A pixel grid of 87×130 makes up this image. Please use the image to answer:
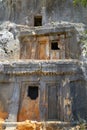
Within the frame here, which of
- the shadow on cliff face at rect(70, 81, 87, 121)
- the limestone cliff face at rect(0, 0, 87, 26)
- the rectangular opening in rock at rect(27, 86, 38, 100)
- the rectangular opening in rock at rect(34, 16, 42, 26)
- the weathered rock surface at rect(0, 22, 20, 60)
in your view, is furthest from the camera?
the rectangular opening in rock at rect(34, 16, 42, 26)

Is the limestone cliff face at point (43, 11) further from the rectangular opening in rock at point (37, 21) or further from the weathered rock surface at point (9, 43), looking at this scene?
the weathered rock surface at point (9, 43)

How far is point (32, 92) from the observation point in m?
16.1

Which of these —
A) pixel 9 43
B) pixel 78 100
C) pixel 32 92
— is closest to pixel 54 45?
pixel 9 43

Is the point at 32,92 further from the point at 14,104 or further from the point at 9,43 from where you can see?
the point at 9,43

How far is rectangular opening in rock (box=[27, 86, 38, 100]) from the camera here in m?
15.9

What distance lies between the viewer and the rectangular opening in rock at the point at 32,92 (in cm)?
1593

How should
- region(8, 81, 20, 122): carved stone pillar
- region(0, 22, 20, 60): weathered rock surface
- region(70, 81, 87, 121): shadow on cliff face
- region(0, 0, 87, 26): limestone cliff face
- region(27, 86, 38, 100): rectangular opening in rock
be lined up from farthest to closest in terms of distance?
region(0, 0, 87, 26): limestone cliff face
region(0, 22, 20, 60): weathered rock surface
region(27, 86, 38, 100): rectangular opening in rock
region(8, 81, 20, 122): carved stone pillar
region(70, 81, 87, 121): shadow on cliff face

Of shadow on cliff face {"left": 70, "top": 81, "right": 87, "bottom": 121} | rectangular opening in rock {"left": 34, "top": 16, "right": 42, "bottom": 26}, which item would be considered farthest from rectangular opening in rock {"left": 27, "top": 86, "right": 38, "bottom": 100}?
rectangular opening in rock {"left": 34, "top": 16, "right": 42, "bottom": 26}

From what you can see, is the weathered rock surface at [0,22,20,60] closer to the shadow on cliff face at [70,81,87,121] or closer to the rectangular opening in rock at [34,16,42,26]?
the rectangular opening in rock at [34,16,42,26]

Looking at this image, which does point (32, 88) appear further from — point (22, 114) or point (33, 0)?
point (33, 0)

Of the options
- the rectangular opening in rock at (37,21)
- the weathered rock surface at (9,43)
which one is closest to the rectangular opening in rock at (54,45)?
the weathered rock surface at (9,43)

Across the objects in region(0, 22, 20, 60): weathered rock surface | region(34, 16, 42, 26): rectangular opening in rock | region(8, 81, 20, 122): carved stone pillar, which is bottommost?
region(8, 81, 20, 122): carved stone pillar

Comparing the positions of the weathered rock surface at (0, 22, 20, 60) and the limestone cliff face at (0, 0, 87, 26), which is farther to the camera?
the limestone cliff face at (0, 0, 87, 26)

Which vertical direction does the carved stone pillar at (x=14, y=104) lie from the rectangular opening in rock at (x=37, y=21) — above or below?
below
